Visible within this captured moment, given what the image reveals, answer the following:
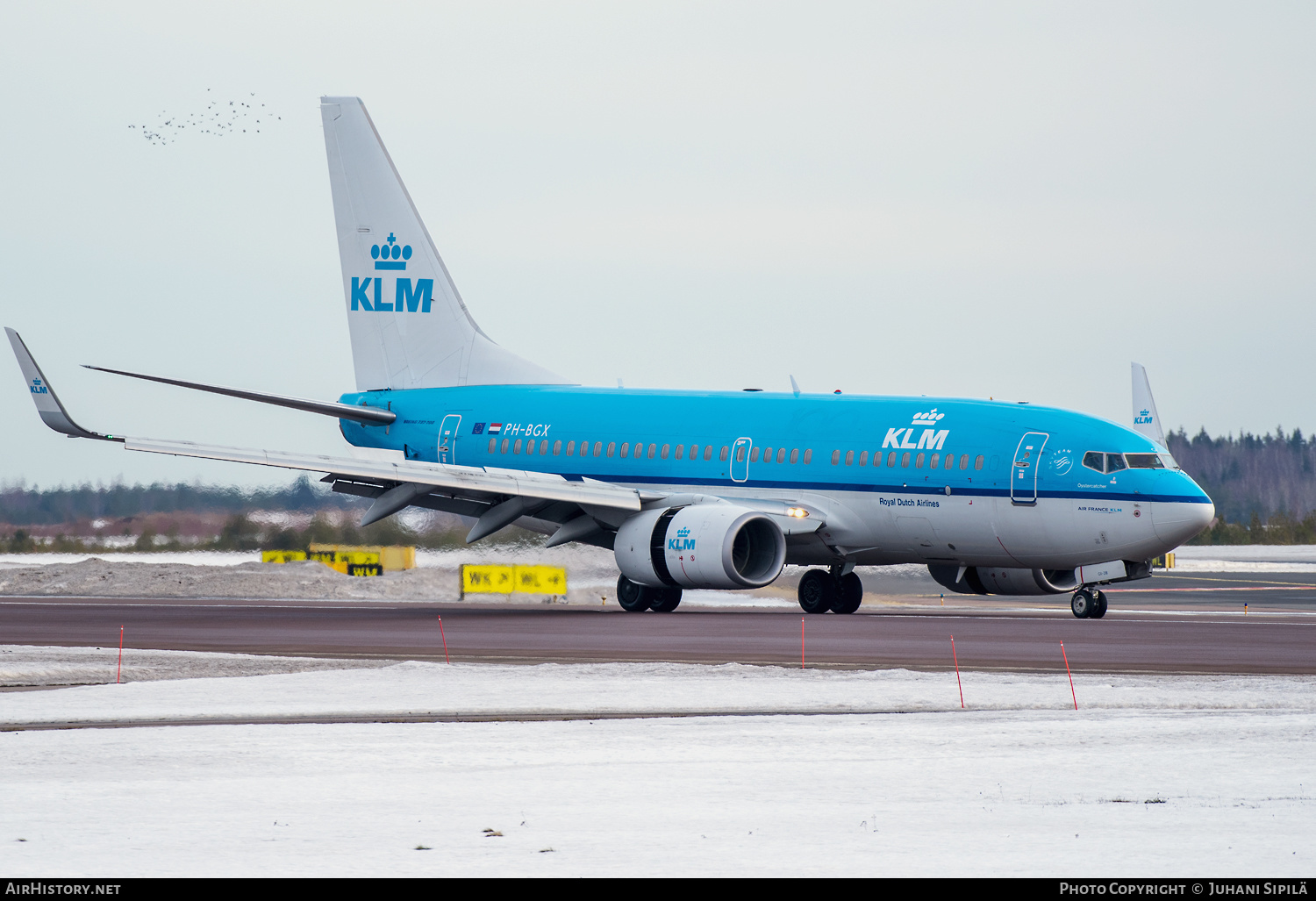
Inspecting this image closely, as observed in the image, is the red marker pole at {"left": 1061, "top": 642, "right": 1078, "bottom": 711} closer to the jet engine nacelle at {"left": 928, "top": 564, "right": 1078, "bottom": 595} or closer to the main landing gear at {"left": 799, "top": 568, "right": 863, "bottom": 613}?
the jet engine nacelle at {"left": 928, "top": 564, "right": 1078, "bottom": 595}

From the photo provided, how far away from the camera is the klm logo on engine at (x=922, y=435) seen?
118 feet

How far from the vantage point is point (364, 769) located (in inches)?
573

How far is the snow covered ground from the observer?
34.9ft

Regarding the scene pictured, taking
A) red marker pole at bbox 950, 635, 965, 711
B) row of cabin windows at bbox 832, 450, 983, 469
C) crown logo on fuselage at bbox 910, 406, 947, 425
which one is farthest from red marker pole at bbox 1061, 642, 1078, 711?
crown logo on fuselage at bbox 910, 406, 947, 425

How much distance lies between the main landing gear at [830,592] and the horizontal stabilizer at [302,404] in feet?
38.2

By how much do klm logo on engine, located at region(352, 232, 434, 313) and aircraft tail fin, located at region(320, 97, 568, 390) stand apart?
0.02 meters

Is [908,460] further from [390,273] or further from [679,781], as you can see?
[679,781]

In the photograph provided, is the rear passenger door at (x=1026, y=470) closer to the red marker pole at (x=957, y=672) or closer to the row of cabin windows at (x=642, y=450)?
the row of cabin windows at (x=642, y=450)

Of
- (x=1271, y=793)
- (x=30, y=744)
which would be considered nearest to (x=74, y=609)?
(x=30, y=744)

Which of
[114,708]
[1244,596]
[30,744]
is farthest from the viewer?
[1244,596]

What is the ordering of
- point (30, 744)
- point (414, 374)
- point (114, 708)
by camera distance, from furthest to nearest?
point (414, 374), point (114, 708), point (30, 744)

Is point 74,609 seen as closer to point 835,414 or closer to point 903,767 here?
point 835,414

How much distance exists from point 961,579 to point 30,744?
2561 cm

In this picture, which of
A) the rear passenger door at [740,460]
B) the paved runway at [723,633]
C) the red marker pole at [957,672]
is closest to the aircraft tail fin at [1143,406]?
the paved runway at [723,633]
